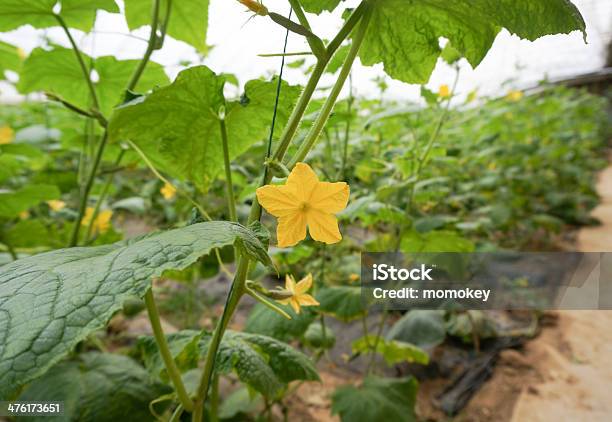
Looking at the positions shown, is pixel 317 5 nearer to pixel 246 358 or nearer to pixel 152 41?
pixel 152 41

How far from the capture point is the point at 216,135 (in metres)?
0.68

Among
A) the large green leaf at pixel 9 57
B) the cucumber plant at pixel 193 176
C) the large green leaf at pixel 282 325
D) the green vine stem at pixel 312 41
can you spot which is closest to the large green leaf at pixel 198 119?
the cucumber plant at pixel 193 176

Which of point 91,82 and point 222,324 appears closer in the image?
point 222,324

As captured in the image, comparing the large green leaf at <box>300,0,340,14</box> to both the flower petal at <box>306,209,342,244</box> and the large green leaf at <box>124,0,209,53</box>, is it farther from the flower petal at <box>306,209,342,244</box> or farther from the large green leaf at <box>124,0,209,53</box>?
the large green leaf at <box>124,0,209,53</box>

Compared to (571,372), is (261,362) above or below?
above

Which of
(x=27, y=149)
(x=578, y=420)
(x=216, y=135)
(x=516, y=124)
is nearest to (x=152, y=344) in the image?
(x=216, y=135)

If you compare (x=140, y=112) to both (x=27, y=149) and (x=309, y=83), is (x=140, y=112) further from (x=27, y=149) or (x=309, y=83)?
(x=27, y=149)

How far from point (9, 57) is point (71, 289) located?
3.31ft

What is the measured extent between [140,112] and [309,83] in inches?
10.3

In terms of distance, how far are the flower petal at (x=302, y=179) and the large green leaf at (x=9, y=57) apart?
3.15 feet

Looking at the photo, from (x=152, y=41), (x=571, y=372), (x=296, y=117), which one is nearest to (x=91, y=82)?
(x=152, y=41)

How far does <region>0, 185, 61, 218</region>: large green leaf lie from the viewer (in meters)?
1.01

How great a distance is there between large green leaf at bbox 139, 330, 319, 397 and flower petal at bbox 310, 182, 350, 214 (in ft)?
1.11

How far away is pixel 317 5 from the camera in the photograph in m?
0.55
